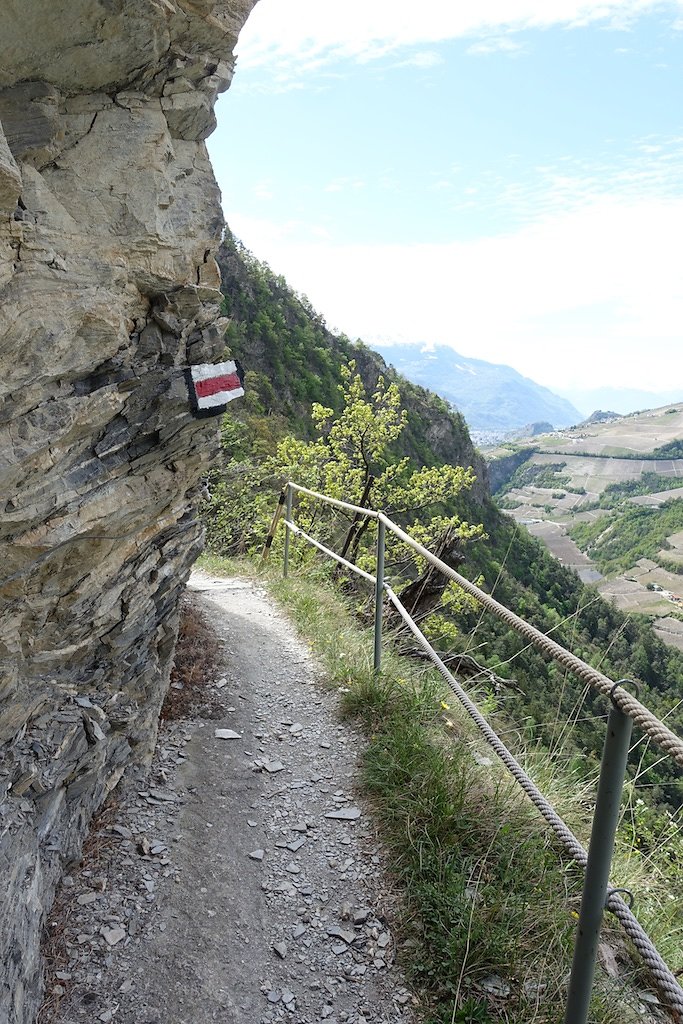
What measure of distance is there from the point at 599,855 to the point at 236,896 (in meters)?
2.22

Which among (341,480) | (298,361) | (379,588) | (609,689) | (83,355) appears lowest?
(341,480)

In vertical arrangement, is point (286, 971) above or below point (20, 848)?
below

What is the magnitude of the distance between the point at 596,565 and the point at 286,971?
304ft

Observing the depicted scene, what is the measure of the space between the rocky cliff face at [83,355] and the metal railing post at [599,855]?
1.89 meters

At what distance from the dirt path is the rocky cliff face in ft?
0.88

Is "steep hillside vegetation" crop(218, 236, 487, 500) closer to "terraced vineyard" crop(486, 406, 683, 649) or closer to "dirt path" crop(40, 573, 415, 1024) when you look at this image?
"terraced vineyard" crop(486, 406, 683, 649)

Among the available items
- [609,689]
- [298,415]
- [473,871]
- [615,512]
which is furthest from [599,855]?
[615,512]

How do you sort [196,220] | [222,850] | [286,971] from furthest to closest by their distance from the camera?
[222,850] → [196,220] → [286,971]

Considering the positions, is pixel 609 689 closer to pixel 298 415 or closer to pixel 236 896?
pixel 236 896

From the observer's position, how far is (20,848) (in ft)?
8.36

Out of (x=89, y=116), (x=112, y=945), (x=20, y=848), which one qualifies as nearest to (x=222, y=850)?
(x=112, y=945)

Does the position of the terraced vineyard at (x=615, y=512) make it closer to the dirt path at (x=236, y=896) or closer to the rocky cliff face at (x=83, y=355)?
the dirt path at (x=236, y=896)

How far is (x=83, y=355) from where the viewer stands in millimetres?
2555

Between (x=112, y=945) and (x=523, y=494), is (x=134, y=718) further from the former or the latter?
(x=523, y=494)
